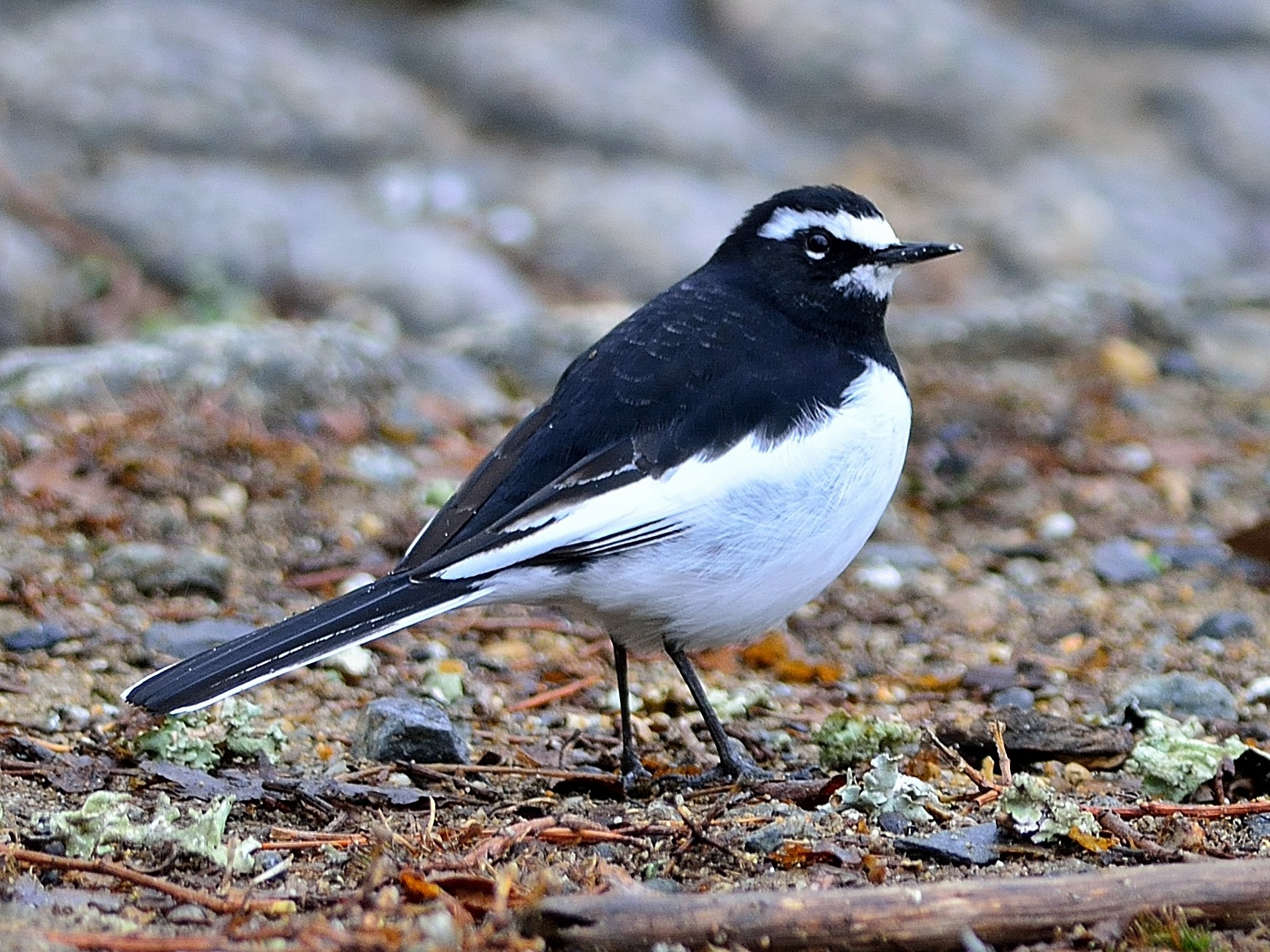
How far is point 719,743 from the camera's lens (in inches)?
183

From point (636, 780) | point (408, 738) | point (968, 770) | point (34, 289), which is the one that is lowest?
point (34, 289)

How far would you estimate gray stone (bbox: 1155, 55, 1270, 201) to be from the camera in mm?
11945

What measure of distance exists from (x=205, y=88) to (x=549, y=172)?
2.02 metres

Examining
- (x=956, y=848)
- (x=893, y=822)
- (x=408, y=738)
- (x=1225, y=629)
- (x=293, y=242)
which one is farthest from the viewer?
(x=293, y=242)

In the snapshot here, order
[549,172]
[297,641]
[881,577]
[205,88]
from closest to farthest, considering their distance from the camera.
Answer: [297,641]
[881,577]
[205,88]
[549,172]

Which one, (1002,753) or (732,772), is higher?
(1002,753)

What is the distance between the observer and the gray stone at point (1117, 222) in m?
11.0

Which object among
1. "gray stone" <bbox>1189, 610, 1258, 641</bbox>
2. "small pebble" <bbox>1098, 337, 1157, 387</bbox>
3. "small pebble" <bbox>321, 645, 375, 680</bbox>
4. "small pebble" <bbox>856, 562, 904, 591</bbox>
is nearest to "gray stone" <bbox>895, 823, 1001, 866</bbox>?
"small pebble" <bbox>321, 645, 375, 680</bbox>

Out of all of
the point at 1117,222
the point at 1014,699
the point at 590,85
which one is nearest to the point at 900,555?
the point at 1014,699

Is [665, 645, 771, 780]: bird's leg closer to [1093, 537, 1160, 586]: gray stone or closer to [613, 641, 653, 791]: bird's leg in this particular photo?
[613, 641, 653, 791]: bird's leg

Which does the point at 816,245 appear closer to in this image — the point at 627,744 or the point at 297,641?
the point at 627,744

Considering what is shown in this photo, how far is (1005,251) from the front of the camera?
10.9 metres

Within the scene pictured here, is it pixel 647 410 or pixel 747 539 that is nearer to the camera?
pixel 747 539

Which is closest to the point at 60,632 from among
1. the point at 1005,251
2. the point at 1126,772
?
the point at 1126,772
